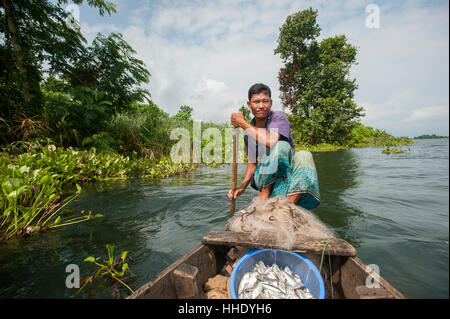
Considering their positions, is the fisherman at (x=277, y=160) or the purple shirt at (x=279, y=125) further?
the purple shirt at (x=279, y=125)

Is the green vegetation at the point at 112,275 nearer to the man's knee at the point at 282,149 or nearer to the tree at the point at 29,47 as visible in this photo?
the man's knee at the point at 282,149

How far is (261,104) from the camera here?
87.6 inches

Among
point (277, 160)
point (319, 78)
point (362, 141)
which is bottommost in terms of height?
point (277, 160)

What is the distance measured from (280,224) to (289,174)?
2.60 feet

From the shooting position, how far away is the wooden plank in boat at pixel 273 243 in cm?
115

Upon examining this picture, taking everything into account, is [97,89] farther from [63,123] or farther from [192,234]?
[192,234]

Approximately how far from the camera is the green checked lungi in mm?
1843

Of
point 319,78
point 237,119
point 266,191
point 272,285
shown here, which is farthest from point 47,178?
point 319,78

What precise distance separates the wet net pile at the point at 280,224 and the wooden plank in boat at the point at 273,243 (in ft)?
0.12

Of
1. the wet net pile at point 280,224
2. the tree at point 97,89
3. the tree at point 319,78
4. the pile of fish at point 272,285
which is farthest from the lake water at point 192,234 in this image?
the tree at point 319,78

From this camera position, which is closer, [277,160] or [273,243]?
[273,243]

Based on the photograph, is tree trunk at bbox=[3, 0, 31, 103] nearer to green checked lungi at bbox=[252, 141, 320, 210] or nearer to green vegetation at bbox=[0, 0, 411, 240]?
green vegetation at bbox=[0, 0, 411, 240]

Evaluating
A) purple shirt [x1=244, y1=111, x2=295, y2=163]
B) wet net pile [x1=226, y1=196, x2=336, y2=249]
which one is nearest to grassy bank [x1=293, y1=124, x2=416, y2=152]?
purple shirt [x1=244, y1=111, x2=295, y2=163]

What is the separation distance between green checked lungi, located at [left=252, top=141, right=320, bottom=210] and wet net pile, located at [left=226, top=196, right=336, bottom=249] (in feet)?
1.01
